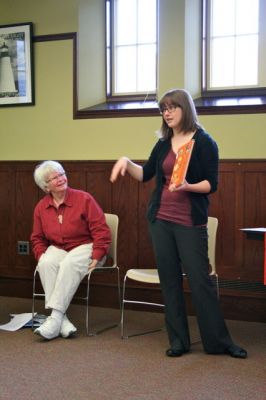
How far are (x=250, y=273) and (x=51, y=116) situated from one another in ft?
7.15

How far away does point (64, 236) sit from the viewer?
3789mm

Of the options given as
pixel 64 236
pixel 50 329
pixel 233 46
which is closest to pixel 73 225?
pixel 64 236

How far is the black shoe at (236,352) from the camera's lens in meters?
3.09

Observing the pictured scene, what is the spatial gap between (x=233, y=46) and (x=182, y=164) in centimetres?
211

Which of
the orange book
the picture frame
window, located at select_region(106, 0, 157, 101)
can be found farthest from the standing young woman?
the picture frame

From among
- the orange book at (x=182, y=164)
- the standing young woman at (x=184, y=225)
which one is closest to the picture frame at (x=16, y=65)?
the standing young woman at (x=184, y=225)

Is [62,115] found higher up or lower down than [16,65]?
lower down

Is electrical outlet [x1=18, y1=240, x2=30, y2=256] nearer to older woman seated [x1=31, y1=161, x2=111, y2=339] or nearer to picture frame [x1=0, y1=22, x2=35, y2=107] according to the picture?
older woman seated [x1=31, y1=161, x2=111, y2=339]

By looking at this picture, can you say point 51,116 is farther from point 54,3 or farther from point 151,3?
point 151,3

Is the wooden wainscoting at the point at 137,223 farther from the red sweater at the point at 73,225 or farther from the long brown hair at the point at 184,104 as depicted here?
the long brown hair at the point at 184,104

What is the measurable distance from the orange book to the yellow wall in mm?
1337

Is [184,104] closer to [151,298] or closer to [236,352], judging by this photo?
[236,352]

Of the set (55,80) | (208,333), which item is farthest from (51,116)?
(208,333)

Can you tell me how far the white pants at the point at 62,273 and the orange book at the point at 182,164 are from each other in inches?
42.8
